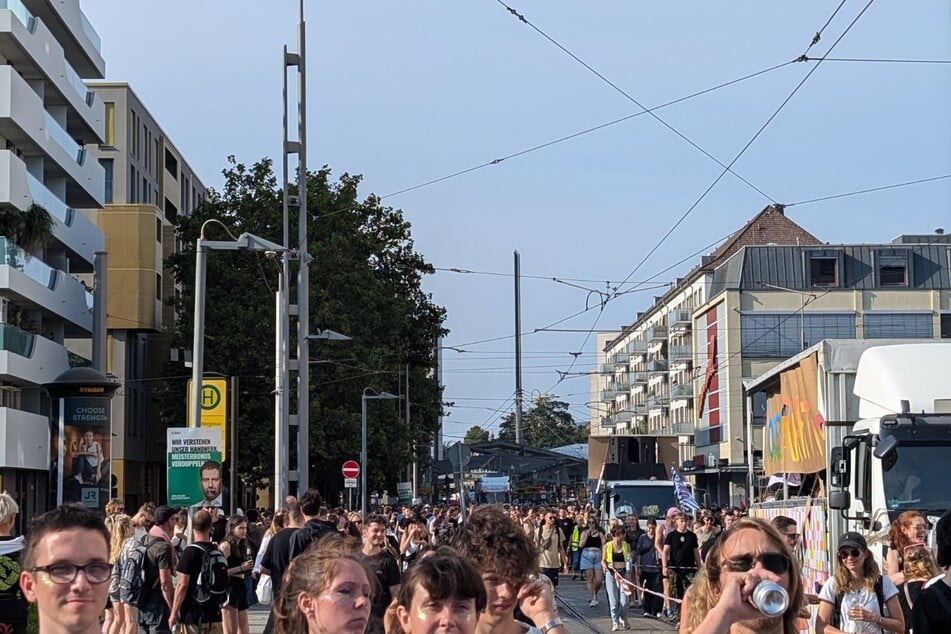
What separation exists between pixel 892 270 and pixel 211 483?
69704mm

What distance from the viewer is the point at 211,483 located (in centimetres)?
2230

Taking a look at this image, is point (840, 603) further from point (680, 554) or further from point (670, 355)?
point (670, 355)

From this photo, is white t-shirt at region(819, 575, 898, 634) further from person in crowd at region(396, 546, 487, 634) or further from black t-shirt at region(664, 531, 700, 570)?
black t-shirt at region(664, 531, 700, 570)

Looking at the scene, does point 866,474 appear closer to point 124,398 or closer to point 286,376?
point 286,376

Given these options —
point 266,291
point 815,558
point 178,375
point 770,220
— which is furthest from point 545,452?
point 770,220

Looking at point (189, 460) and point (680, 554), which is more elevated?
point (189, 460)

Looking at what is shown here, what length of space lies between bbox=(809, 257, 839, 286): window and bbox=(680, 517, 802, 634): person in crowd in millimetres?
82603

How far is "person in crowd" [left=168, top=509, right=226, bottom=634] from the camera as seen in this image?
13266 mm

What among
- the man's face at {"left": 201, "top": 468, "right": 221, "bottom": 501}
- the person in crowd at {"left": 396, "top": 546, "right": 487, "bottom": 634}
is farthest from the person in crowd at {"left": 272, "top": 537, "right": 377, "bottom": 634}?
the man's face at {"left": 201, "top": 468, "right": 221, "bottom": 501}

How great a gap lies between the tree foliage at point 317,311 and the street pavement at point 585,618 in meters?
21.2

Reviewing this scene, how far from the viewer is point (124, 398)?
2633 inches

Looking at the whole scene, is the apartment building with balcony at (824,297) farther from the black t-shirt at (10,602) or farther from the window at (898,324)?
the black t-shirt at (10,602)

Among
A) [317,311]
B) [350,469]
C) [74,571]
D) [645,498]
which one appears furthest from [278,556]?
[317,311]

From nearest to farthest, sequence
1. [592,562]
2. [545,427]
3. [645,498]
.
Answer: [592,562] < [645,498] < [545,427]
